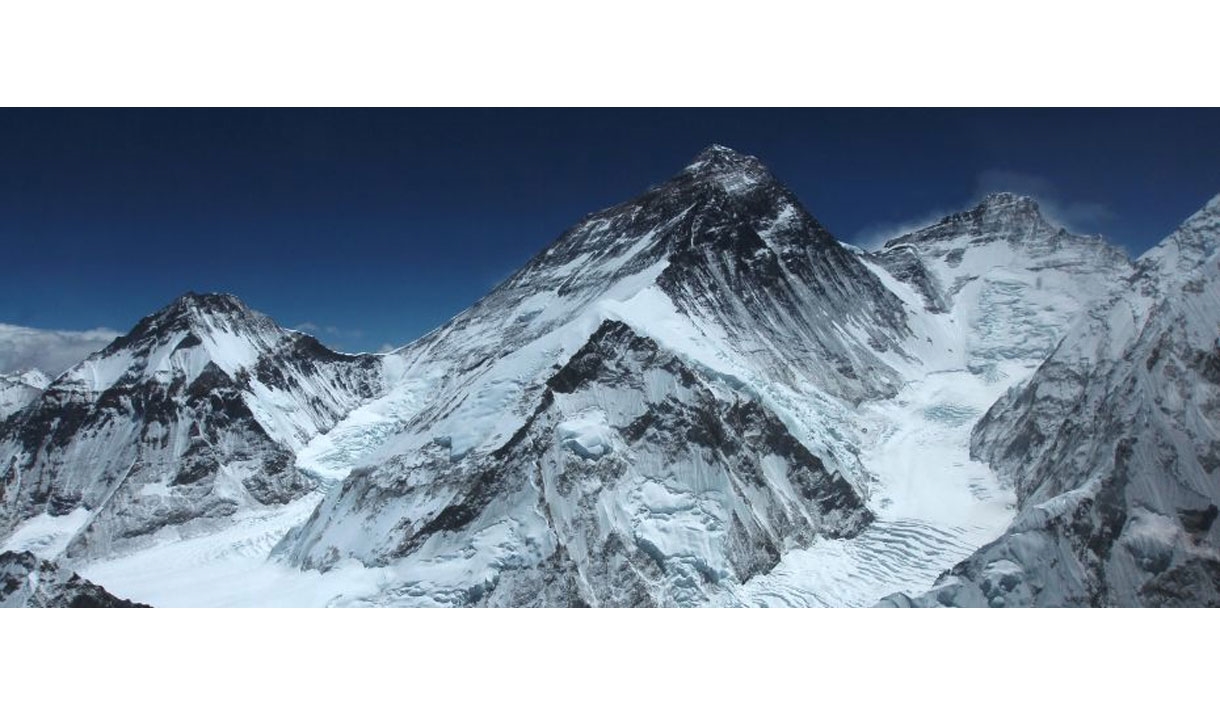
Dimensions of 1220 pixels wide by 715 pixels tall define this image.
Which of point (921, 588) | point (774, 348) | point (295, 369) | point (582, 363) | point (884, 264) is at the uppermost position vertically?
point (884, 264)

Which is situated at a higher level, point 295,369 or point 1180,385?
point 295,369

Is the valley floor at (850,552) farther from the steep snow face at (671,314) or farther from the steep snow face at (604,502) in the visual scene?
the steep snow face at (671,314)

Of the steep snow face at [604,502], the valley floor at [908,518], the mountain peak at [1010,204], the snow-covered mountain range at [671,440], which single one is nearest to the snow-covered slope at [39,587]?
the snow-covered mountain range at [671,440]

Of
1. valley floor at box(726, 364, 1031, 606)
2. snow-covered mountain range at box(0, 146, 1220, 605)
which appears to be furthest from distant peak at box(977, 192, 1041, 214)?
valley floor at box(726, 364, 1031, 606)

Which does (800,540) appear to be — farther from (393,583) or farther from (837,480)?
(393,583)

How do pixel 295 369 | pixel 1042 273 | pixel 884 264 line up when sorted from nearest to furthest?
pixel 295 369
pixel 1042 273
pixel 884 264

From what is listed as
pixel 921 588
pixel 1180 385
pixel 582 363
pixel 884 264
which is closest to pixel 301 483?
pixel 582 363
